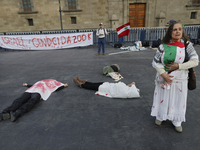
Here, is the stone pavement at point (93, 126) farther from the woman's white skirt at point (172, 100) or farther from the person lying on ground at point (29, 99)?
the woman's white skirt at point (172, 100)

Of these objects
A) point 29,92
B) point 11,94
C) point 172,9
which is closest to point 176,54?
point 29,92

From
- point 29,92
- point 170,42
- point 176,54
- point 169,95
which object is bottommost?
point 29,92

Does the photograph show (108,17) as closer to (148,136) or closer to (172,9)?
(172,9)


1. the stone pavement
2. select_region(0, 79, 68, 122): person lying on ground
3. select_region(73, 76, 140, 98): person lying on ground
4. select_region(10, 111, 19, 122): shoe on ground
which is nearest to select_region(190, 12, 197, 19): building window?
the stone pavement

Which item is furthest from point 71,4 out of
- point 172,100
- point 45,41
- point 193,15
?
point 172,100

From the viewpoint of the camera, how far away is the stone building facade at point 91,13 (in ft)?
67.6

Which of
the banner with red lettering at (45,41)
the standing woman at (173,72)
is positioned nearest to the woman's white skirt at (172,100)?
the standing woman at (173,72)

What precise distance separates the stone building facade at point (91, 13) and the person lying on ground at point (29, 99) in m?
17.9

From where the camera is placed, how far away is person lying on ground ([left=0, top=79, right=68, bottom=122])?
3186 millimetres

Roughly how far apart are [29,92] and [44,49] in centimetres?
984

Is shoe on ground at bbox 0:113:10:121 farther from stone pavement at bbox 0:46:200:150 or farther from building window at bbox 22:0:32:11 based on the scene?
building window at bbox 22:0:32:11

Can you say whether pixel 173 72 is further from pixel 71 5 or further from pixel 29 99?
pixel 71 5

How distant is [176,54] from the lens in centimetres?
232

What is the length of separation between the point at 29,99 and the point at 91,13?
19711 millimetres
